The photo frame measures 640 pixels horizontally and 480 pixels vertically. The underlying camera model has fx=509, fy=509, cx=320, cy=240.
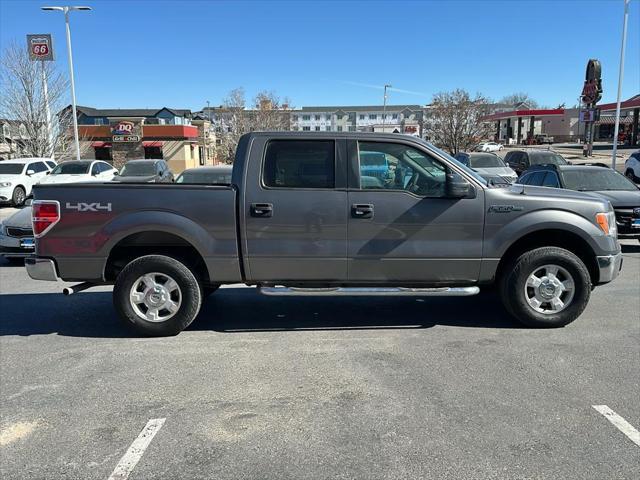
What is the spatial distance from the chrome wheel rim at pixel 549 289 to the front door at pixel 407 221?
23.5 inches

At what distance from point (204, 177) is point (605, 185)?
7.88 m

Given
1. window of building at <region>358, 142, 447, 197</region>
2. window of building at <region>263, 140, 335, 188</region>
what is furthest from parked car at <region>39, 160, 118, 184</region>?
window of building at <region>358, 142, 447, 197</region>

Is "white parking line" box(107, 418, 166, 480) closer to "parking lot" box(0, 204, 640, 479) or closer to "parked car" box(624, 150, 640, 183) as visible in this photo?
"parking lot" box(0, 204, 640, 479)

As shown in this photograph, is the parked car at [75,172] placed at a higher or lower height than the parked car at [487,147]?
lower

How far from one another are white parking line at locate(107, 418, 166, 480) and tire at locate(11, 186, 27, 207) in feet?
60.7

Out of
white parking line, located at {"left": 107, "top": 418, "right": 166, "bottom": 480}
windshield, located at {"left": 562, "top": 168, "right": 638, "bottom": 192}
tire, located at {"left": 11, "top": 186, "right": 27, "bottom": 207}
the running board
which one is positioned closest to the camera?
white parking line, located at {"left": 107, "top": 418, "right": 166, "bottom": 480}

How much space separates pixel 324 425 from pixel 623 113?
73.8 meters

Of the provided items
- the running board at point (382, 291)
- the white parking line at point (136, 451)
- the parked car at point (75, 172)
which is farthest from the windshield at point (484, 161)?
the white parking line at point (136, 451)

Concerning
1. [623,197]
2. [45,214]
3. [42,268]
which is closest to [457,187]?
[45,214]

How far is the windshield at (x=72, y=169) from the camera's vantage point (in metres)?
20.2

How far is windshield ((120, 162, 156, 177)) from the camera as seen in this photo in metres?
21.0

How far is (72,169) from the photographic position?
802 inches

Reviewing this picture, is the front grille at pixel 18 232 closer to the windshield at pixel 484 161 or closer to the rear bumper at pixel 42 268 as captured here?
the rear bumper at pixel 42 268

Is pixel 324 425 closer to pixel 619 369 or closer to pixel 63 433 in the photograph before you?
pixel 63 433
